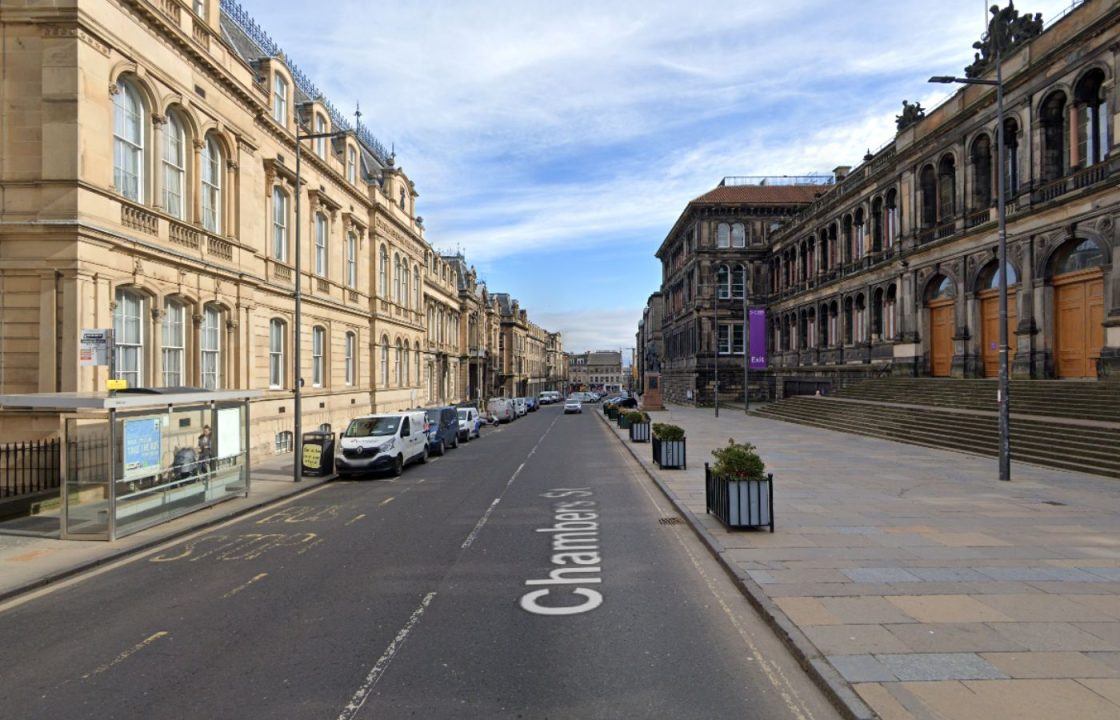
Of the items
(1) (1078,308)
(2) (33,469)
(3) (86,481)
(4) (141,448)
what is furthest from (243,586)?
(1) (1078,308)

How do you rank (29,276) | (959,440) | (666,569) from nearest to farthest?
(666,569) < (29,276) < (959,440)

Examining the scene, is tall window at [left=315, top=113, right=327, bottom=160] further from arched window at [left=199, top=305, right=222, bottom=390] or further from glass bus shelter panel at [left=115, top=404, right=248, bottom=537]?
glass bus shelter panel at [left=115, top=404, right=248, bottom=537]

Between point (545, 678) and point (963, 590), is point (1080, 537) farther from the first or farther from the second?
point (545, 678)

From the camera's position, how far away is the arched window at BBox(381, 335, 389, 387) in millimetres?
33469

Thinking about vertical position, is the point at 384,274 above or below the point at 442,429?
above

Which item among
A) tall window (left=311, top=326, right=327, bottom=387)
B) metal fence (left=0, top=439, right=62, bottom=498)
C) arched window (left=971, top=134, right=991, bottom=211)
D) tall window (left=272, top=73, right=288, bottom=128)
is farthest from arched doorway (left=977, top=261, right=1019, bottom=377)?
metal fence (left=0, top=439, right=62, bottom=498)

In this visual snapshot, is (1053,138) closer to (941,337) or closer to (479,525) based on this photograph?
(941,337)

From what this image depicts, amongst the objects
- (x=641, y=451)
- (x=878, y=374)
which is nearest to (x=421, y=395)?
(x=641, y=451)

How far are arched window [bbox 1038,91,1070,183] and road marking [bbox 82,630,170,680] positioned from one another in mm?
30390

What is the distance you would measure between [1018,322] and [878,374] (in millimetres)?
11395

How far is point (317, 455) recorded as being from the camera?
1712cm

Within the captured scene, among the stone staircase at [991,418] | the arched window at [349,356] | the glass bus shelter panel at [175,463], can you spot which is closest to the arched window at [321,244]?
the arched window at [349,356]

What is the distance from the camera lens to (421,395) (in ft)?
137

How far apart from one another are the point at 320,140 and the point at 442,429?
13.6 metres
